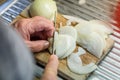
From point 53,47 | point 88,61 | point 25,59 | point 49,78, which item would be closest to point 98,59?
point 88,61

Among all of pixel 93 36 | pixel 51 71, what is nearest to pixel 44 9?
pixel 93 36

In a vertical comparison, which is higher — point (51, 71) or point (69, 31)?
point (51, 71)

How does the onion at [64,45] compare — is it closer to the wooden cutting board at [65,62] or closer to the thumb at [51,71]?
the wooden cutting board at [65,62]

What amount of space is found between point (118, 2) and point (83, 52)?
25 cm

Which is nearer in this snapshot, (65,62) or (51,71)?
(51,71)

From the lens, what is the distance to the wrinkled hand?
0.79m

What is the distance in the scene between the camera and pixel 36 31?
82cm

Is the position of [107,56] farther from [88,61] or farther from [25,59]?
[25,59]

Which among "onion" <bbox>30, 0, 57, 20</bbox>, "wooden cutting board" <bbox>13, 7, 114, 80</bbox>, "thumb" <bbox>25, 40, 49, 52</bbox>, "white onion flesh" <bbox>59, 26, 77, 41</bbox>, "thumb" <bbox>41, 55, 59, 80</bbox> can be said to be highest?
"thumb" <bbox>41, 55, 59, 80</bbox>

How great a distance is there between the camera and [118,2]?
0.92m

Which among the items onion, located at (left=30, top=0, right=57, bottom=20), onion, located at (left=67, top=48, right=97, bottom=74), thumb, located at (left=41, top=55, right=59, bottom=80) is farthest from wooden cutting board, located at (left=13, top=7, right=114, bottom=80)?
thumb, located at (left=41, top=55, right=59, bottom=80)

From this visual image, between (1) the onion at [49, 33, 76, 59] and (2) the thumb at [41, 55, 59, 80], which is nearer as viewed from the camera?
(2) the thumb at [41, 55, 59, 80]

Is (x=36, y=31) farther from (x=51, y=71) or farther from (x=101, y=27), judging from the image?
(x=51, y=71)

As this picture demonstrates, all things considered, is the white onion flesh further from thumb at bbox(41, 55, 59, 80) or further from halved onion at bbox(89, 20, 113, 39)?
thumb at bbox(41, 55, 59, 80)
